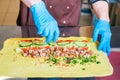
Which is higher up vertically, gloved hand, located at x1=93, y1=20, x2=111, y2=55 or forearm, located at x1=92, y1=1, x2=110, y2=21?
forearm, located at x1=92, y1=1, x2=110, y2=21

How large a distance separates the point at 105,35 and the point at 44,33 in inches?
10.6

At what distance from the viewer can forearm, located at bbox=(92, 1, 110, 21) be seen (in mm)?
1017

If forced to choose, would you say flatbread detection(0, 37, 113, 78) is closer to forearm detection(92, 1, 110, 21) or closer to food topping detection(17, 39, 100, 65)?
food topping detection(17, 39, 100, 65)

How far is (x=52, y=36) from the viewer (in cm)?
92

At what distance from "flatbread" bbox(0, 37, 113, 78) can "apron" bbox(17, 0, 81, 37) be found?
231 millimetres

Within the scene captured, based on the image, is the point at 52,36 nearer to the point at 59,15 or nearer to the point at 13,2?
the point at 59,15

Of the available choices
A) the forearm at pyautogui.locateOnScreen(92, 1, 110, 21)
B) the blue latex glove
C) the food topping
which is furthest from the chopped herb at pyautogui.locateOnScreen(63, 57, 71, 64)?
the forearm at pyautogui.locateOnScreen(92, 1, 110, 21)

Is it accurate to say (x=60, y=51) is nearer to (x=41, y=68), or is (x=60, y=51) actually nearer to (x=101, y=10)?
(x=41, y=68)

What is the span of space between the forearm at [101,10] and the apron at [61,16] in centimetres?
18

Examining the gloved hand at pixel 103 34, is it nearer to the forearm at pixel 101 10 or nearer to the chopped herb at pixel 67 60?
the forearm at pixel 101 10

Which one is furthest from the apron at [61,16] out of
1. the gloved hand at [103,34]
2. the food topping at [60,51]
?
the gloved hand at [103,34]

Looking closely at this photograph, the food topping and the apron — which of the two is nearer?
the food topping

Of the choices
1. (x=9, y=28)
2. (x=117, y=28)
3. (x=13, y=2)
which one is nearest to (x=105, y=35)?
(x=117, y=28)

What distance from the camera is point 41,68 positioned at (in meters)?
0.90
